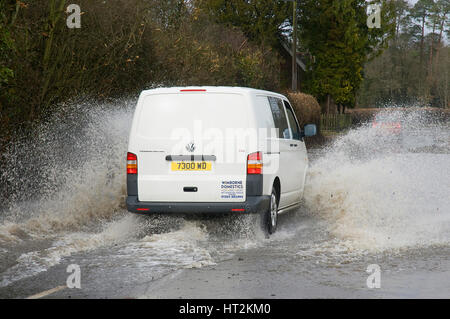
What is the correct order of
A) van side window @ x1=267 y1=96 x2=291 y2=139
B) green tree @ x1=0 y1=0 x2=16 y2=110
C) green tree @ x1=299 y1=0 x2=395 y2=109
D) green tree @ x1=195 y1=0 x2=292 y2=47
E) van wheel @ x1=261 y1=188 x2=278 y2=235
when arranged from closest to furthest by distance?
van wheel @ x1=261 y1=188 x2=278 y2=235 < green tree @ x1=0 y1=0 x2=16 y2=110 < van side window @ x1=267 y1=96 x2=291 y2=139 < green tree @ x1=299 y1=0 x2=395 y2=109 < green tree @ x1=195 y1=0 x2=292 y2=47

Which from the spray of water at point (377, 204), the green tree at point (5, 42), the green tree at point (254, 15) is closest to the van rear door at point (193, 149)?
the spray of water at point (377, 204)

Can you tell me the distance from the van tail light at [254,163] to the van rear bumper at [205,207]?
1.09 feet

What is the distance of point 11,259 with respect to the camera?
8.03 m

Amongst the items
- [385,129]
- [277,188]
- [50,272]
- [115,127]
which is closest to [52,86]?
[115,127]

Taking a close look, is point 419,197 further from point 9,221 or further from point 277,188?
point 9,221

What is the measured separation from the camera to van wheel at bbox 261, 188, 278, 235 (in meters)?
9.53

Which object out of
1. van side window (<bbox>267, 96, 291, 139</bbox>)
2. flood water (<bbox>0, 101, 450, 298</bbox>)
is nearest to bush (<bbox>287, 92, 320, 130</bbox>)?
flood water (<bbox>0, 101, 450, 298</bbox>)

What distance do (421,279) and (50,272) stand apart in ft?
11.8

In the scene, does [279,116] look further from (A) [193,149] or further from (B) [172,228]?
(B) [172,228]

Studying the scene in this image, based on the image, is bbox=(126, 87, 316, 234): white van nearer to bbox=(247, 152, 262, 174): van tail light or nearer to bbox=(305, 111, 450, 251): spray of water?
bbox=(247, 152, 262, 174): van tail light

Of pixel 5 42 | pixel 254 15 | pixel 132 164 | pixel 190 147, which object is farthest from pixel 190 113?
pixel 254 15

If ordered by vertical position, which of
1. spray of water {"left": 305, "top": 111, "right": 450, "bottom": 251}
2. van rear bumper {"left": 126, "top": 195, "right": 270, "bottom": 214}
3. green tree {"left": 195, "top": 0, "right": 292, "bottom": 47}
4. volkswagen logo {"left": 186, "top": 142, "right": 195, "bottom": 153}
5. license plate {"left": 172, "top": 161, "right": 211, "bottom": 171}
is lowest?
spray of water {"left": 305, "top": 111, "right": 450, "bottom": 251}

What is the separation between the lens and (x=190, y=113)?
921cm

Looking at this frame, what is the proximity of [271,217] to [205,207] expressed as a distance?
103cm
